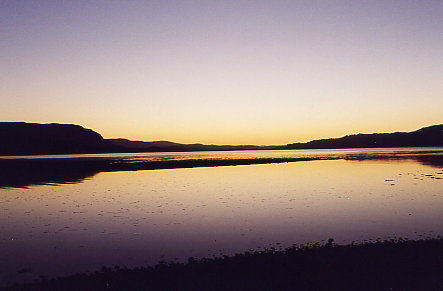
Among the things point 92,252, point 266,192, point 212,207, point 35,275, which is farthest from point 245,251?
point 266,192

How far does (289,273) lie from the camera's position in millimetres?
13109

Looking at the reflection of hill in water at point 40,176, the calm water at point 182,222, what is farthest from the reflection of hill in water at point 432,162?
the reflection of hill in water at point 40,176

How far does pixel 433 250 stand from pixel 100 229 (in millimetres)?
20002

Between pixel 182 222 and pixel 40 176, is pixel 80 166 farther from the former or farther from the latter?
pixel 182 222

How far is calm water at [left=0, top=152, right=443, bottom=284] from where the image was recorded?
17328mm

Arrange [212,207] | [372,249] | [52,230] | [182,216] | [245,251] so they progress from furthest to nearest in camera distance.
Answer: [212,207] → [182,216] → [52,230] → [245,251] → [372,249]

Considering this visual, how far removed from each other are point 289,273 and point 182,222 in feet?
42.9

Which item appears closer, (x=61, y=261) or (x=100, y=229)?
(x=61, y=261)

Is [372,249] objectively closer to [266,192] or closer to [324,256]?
[324,256]

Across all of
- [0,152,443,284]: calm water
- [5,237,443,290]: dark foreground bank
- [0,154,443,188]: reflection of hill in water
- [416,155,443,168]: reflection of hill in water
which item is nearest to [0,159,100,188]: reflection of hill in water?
[0,154,443,188]: reflection of hill in water

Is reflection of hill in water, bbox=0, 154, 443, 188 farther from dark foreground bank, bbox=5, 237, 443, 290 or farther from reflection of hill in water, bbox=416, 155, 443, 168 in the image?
dark foreground bank, bbox=5, 237, 443, 290

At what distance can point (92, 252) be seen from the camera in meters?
17.9

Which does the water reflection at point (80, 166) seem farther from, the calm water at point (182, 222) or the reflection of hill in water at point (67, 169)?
the calm water at point (182, 222)

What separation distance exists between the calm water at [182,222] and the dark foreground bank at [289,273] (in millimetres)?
2277
